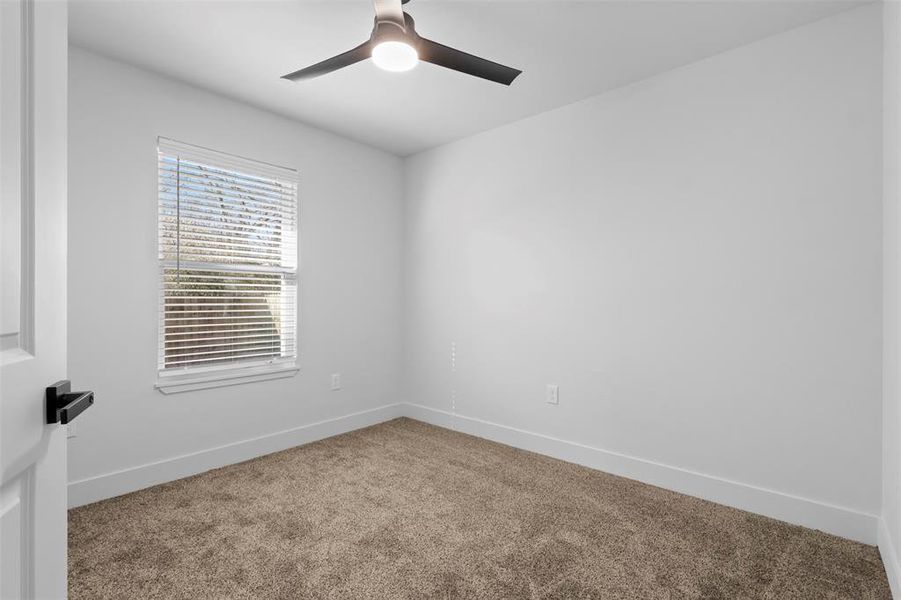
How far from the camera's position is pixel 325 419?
143 inches

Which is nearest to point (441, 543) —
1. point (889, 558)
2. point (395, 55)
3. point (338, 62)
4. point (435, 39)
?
point (889, 558)

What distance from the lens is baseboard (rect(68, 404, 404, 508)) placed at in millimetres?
2468

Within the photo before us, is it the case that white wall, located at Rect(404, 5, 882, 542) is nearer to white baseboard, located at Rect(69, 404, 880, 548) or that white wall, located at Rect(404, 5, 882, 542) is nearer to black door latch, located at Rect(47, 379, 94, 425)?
white baseboard, located at Rect(69, 404, 880, 548)

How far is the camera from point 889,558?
6.05 feet

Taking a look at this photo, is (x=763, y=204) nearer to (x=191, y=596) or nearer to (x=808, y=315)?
(x=808, y=315)

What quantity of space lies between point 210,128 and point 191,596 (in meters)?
2.62

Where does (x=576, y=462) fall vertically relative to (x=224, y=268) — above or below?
below

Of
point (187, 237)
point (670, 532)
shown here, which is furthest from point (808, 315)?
point (187, 237)

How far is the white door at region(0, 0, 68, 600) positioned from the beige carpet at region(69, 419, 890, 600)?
1.20 metres

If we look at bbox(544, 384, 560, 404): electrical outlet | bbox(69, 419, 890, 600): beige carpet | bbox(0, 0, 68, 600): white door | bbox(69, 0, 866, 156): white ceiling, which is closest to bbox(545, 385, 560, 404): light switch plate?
bbox(544, 384, 560, 404): electrical outlet

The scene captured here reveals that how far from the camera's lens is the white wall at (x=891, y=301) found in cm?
174

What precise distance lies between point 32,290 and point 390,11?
1550mm

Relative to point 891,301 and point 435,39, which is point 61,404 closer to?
point 435,39

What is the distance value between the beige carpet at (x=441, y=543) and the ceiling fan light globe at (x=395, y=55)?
2.10 m
